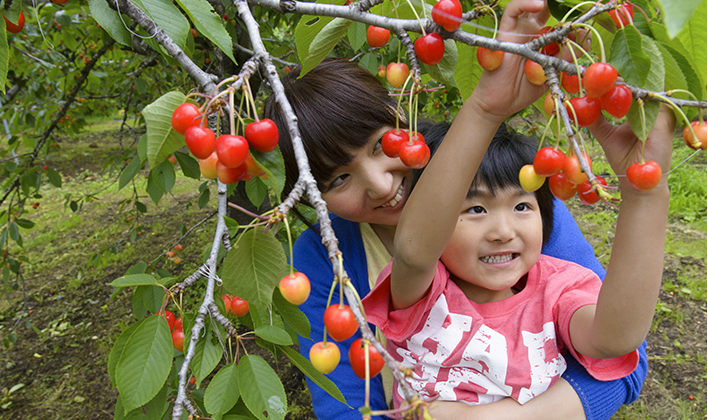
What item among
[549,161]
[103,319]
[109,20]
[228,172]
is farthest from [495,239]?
[103,319]

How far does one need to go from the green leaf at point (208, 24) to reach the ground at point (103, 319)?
241cm

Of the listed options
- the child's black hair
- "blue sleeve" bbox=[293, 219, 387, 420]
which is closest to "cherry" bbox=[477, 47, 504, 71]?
the child's black hair

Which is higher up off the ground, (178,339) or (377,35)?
(377,35)

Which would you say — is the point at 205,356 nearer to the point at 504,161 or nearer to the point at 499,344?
the point at 499,344

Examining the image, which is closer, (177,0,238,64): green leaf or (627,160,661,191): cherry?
(627,160,661,191): cherry

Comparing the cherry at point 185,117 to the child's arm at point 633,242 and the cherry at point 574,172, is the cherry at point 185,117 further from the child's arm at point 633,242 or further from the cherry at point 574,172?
the child's arm at point 633,242

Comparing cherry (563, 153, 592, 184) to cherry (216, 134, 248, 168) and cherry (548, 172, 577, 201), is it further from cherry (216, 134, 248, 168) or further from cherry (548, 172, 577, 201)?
cherry (216, 134, 248, 168)

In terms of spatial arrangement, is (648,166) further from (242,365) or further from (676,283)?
(676,283)

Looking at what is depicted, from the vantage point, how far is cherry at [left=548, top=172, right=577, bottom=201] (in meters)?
0.65

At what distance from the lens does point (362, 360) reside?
0.50m

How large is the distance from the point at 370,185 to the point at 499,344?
0.62 metres

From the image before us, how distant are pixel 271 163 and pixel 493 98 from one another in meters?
0.39

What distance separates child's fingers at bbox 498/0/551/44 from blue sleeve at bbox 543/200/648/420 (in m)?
1.13

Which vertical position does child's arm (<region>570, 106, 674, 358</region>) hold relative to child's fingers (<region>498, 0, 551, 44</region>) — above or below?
below
